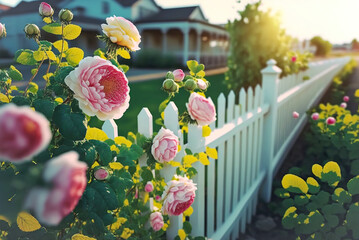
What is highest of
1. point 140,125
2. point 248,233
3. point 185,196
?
point 140,125

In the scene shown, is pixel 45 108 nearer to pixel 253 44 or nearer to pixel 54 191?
pixel 54 191

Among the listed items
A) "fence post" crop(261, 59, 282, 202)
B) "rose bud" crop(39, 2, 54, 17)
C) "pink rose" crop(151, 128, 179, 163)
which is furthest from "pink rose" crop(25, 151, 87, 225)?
"fence post" crop(261, 59, 282, 202)

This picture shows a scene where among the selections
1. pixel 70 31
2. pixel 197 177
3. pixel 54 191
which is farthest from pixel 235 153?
pixel 54 191

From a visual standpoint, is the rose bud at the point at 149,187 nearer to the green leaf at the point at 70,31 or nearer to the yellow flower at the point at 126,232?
the yellow flower at the point at 126,232

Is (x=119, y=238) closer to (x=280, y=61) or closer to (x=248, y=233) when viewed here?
(x=248, y=233)

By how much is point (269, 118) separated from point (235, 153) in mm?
1027

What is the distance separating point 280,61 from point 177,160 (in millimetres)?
3102

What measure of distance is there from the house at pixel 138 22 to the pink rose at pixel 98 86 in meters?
21.1

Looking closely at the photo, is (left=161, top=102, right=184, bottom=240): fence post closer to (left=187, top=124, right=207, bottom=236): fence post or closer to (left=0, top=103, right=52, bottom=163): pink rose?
(left=187, top=124, right=207, bottom=236): fence post

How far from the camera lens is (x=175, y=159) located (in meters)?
1.71

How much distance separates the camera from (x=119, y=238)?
4.96 feet

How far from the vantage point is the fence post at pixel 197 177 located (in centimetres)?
178

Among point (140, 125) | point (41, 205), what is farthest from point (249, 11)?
point (41, 205)

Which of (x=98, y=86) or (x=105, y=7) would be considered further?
(x=105, y=7)
